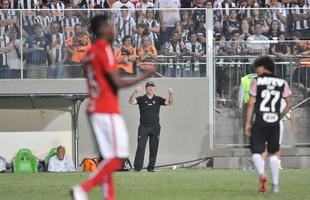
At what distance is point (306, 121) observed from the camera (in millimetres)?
25219

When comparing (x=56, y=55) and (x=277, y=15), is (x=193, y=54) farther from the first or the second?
(x=56, y=55)

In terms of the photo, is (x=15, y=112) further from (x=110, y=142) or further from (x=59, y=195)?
(x=110, y=142)

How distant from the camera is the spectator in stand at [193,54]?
81.9ft

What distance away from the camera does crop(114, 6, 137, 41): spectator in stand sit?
2480 cm

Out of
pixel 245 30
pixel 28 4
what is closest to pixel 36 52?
pixel 28 4

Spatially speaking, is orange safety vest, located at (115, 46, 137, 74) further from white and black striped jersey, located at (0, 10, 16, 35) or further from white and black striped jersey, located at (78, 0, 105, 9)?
white and black striped jersey, located at (0, 10, 16, 35)

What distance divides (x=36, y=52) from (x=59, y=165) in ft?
10.7

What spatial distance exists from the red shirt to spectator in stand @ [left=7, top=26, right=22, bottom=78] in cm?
1475

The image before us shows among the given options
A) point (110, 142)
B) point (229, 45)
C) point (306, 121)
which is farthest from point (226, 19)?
point (110, 142)

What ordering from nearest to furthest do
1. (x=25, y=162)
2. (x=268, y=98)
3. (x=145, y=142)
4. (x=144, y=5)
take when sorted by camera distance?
(x=268, y=98)
(x=145, y=142)
(x=25, y=162)
(x=144, y=5)

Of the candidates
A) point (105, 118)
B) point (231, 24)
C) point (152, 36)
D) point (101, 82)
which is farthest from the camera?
point (231, 24)

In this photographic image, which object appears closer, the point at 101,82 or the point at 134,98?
the point at 101,82

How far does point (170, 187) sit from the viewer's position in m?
16.0

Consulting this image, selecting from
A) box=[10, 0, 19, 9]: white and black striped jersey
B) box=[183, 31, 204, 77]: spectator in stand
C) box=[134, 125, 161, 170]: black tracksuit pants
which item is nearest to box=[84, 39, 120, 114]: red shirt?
box=[134, 125, 161, 170]: black tracksuit pants
